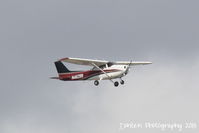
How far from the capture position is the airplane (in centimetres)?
7369

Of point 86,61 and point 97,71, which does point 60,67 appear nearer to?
point 86,61

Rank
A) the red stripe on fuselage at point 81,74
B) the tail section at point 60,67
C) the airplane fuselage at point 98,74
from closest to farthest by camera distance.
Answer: the airplane fuselage at point 98,74, the red stripe on fuselage at point 81,74, the tail section at point 60,67

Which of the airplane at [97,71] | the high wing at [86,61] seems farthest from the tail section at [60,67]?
the high wing at [86,61]

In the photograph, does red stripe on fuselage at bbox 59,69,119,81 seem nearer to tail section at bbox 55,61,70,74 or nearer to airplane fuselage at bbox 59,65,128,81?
airplane fuselage at bbox 59,65,128,81

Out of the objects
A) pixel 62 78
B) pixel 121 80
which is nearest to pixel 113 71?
pixel 121 80

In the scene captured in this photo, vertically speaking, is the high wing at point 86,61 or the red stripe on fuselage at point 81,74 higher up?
the high wing at point 86,61

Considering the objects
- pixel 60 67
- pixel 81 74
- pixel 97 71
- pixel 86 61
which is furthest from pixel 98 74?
pixel 60 67

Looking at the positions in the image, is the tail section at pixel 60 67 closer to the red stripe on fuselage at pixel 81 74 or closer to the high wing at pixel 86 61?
the red stripe on fuselage at pixel 81 74

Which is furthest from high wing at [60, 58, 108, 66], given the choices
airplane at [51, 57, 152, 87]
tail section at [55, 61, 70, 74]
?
tail section at [55, 61, 70, 74]

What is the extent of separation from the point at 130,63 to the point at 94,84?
5045 mm

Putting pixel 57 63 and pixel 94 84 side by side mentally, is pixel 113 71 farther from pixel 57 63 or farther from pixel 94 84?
pixel 57 63

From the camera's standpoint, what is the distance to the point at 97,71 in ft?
249

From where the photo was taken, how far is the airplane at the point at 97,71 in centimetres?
7369

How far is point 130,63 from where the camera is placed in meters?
73.9
